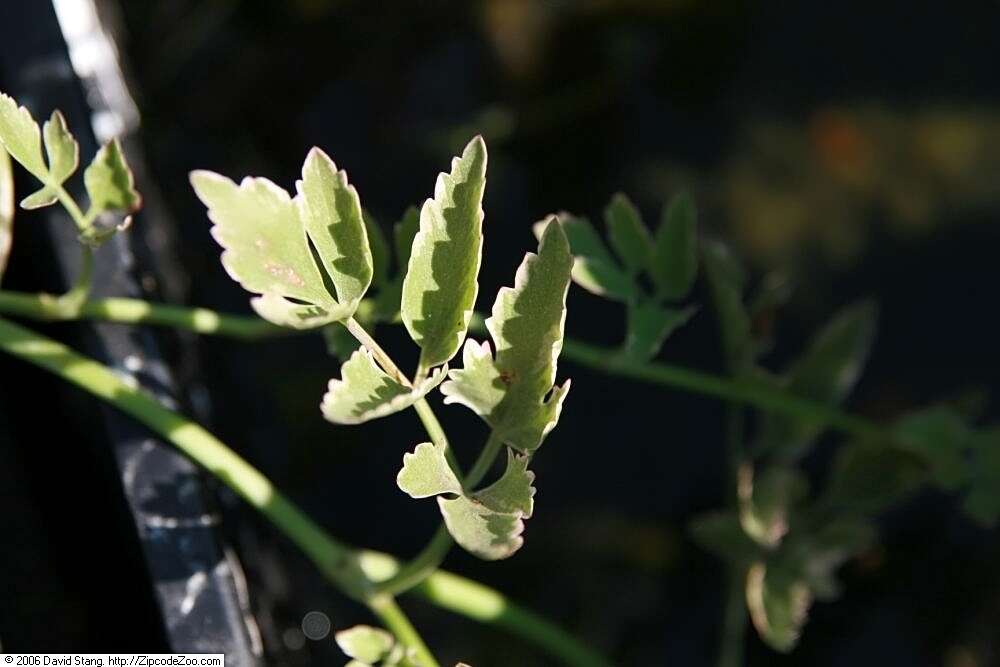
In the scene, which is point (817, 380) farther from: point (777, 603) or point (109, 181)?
point (109, 181)

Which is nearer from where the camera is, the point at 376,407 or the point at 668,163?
the point at 376,407

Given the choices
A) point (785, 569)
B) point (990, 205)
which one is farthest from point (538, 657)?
point (990, 205)

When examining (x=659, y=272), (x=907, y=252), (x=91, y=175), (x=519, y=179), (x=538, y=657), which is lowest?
(x=538, y=657)

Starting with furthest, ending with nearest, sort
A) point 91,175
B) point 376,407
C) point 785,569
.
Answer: point 785,569, point 91,175, point 376,407

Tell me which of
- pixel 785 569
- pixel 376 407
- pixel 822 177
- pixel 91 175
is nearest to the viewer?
pixel 376 407

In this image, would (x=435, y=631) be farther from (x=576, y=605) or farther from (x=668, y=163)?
(x=668, y=163)

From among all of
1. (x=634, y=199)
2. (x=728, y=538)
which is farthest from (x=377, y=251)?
(x=634, y=199)

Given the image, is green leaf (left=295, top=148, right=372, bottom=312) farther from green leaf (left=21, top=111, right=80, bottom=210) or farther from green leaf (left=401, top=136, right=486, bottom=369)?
green leaf (left=21, top=111, right=80, bottom=210)

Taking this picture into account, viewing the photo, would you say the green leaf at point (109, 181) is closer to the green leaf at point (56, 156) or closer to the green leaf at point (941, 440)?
the green leaf at point (56, 156)

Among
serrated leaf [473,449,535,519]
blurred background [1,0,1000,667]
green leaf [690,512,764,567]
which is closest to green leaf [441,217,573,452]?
serrated leaf [473,449,535,519]
